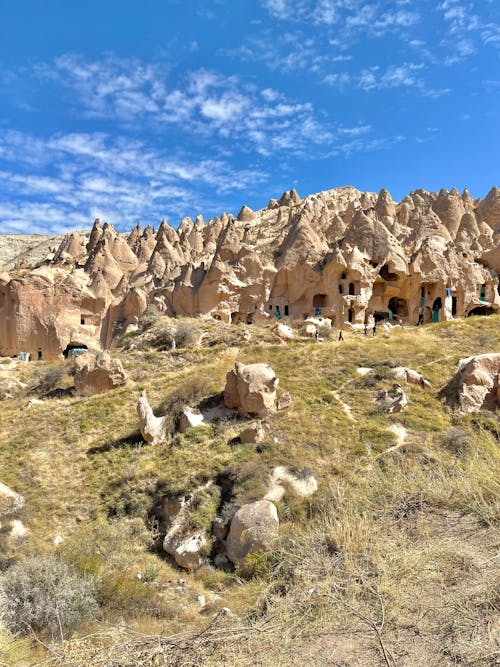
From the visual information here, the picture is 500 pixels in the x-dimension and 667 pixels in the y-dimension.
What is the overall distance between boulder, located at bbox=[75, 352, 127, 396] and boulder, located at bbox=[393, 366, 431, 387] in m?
10.6

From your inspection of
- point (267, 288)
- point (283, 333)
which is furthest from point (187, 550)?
point (267, 288)

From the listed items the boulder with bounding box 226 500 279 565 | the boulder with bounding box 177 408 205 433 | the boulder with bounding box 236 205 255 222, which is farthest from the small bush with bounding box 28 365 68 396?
the boulder with bounding box 236 205 255 222

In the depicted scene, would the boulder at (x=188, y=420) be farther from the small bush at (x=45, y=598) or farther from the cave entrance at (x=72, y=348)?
the cave entrance at (x=72, y=348)

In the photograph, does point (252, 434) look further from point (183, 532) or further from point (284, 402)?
point (183, 532)

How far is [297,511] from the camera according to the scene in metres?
9.01

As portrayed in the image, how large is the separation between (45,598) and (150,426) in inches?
279

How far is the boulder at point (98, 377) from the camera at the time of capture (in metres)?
17.8

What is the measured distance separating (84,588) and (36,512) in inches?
184

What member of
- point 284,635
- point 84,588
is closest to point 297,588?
point 284,635

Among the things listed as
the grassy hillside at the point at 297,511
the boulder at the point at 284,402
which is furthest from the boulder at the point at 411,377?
the boulder at the point at 284,402

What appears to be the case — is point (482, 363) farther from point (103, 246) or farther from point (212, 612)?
point (103, 246)

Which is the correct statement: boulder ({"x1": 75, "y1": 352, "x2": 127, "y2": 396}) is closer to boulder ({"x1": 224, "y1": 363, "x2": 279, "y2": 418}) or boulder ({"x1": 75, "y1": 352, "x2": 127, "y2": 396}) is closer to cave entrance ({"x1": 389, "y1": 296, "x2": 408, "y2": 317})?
boulder ({"x1": 224, "y1": 363, "x2": 279, "y2": 418})

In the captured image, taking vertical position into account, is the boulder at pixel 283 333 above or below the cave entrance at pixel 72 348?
above

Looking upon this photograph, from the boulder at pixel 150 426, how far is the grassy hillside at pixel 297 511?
13.3 inches
